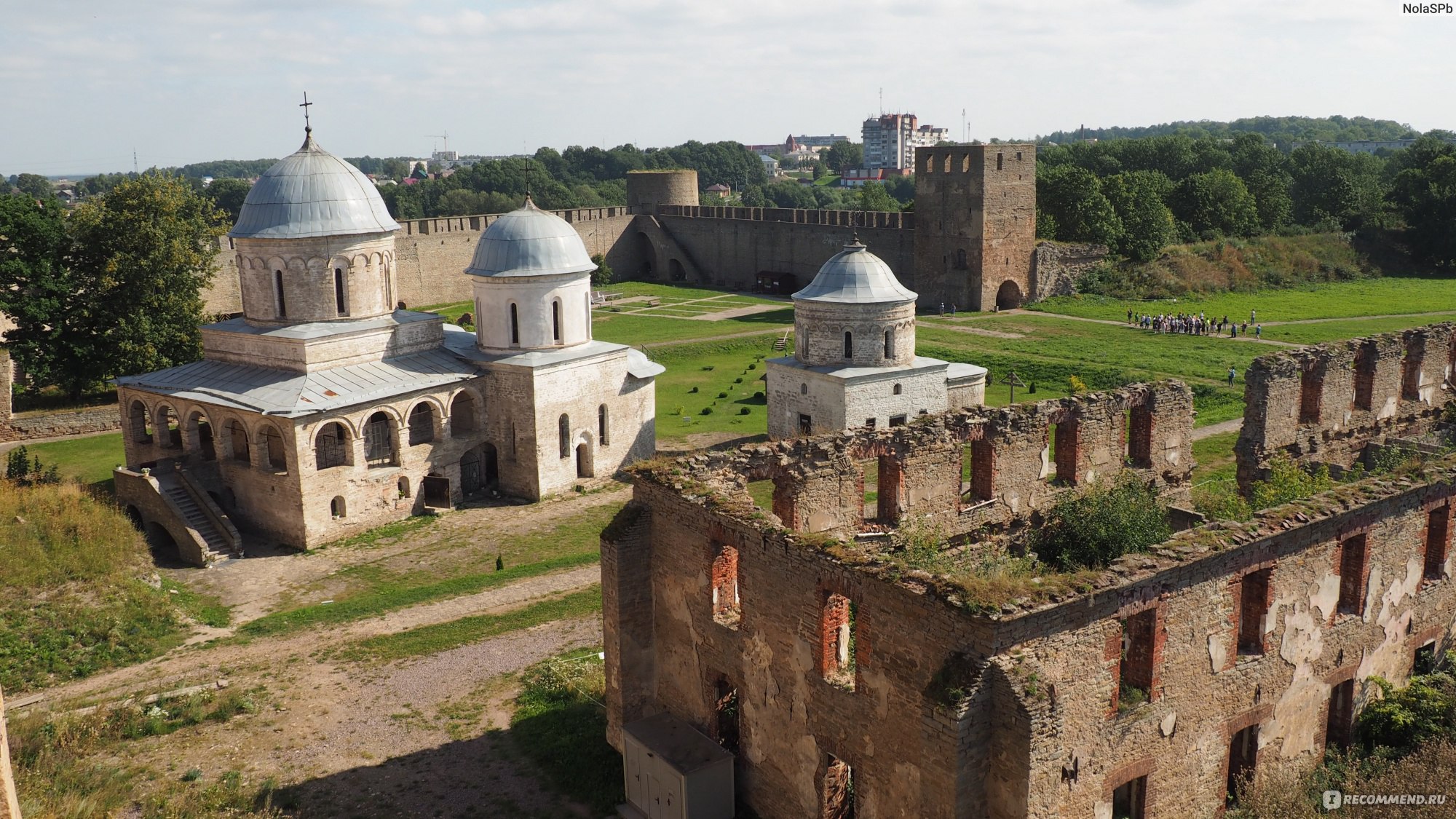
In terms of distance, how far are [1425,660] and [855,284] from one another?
18674 mm

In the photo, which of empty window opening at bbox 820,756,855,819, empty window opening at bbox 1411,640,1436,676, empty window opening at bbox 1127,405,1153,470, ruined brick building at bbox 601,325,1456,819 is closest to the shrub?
ruined brick building at bbox 601,325,1456,819

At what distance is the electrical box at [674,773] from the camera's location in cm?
1395

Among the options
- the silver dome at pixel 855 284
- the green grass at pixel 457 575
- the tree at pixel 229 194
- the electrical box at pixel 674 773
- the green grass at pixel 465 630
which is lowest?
the green grass at pixel 457 575

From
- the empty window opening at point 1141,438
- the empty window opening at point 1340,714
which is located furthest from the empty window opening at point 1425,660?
the empty window opening at point 1141,438

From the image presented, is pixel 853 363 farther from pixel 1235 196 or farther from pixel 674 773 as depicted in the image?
pixel 1235 196

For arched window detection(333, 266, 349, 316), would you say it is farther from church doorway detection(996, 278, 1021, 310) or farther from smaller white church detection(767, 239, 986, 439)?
church doorway detection(996, 278, 1021, 310)

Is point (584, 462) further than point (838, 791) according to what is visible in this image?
Yes

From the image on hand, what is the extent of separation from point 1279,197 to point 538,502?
58928 mm

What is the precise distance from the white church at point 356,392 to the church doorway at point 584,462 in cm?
5

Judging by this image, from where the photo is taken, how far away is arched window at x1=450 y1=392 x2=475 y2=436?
30891 millimetres

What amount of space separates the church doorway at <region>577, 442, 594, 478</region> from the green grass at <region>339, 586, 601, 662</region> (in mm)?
8706

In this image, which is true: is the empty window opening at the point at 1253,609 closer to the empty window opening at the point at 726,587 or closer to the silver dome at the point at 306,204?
the empty window opening at the point at 726,587

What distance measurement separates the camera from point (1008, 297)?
56312 millimetres

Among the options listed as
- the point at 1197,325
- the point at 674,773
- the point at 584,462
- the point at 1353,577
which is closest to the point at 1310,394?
the point at 1353,577
